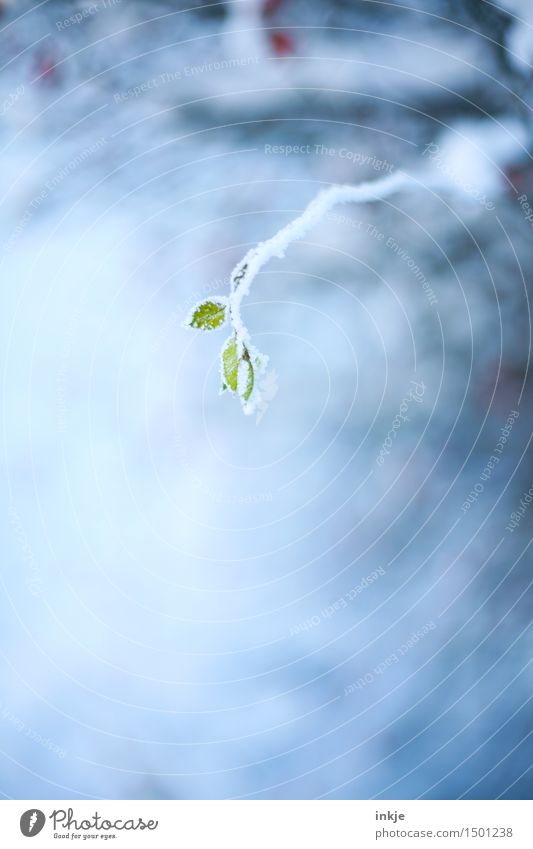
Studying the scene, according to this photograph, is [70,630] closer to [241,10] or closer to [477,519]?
[477,519]

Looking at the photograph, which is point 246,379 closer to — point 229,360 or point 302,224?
point 229,360

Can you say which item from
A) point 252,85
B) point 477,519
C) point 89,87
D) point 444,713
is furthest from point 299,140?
point 444,713

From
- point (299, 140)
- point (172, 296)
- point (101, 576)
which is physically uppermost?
point (299, 140)
